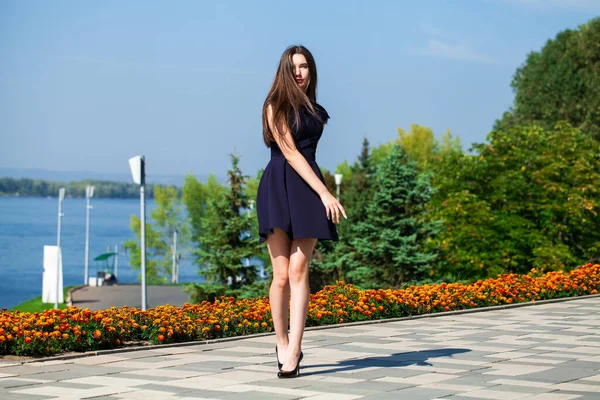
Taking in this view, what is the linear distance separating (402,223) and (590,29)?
25.0 metres

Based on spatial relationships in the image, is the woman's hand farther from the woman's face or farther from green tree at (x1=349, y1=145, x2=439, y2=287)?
green tree at (x1=349, y1=145, x2=439, y2=287)

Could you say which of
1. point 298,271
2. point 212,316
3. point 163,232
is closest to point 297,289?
point 298,271

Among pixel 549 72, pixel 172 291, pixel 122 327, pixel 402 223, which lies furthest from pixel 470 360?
pixel 172 291

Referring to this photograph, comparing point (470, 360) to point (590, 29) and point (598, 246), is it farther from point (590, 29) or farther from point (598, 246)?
point (590, 29)

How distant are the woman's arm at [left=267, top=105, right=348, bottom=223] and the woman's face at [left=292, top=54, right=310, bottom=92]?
0.83 ft

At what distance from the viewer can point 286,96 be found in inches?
216

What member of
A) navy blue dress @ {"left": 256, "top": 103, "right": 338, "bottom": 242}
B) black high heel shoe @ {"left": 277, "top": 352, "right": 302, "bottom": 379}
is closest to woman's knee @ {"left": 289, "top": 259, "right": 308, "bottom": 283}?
navy blue dress @ {"left": 256, "top": 103, "right": 338, "bottom": 242}

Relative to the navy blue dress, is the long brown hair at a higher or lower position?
higher

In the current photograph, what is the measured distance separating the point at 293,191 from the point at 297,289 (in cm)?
59

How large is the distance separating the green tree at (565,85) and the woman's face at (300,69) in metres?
40.0

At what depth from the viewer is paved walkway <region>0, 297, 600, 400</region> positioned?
5.03 meters

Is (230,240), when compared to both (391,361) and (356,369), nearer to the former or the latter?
(391,361)

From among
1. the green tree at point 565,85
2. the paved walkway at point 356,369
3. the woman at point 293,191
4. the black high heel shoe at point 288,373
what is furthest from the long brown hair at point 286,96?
the green tree at point 565,85

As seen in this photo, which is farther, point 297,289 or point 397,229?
point 397,229
